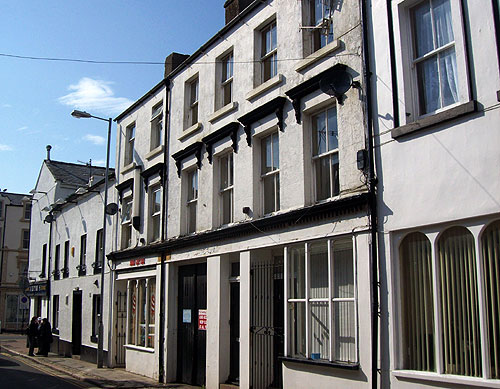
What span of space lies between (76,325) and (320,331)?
59.2ft

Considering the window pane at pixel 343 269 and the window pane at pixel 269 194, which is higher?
the window pane at pixel 269 194

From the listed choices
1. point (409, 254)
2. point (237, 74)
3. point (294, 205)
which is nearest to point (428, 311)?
point (409, 254)

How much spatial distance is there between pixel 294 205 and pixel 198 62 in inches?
269

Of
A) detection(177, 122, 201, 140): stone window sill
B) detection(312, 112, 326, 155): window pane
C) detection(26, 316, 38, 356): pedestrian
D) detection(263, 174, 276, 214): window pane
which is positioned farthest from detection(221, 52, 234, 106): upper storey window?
detection(26, 316, 38, 356): pedestrian

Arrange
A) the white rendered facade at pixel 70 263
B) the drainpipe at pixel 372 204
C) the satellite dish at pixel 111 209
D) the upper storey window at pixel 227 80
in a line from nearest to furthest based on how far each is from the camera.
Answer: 1. the drainpipe at pixel 372 204
2. the upper storey window at pixel 227 80
3. the satellite dish at pixel 111 209
4. the white rendered facade at pixel 70 263

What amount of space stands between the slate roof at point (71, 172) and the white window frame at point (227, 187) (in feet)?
64.2

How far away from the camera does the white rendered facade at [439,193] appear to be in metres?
7.62

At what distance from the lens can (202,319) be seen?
14789mm

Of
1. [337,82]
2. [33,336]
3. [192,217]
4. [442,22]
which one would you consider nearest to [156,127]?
[192,217]

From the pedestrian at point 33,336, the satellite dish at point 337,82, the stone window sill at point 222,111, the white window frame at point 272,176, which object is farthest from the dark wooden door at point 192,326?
the pedestrian at point 33,336

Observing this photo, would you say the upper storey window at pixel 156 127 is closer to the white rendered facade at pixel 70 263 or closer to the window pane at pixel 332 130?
the white rendered facade at pixel 70 263

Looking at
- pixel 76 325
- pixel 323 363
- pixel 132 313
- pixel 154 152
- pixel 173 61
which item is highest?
pixel 173 61

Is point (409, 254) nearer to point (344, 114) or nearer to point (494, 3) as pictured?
point (344, 114)

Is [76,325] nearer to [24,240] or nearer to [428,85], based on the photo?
[428,85]
